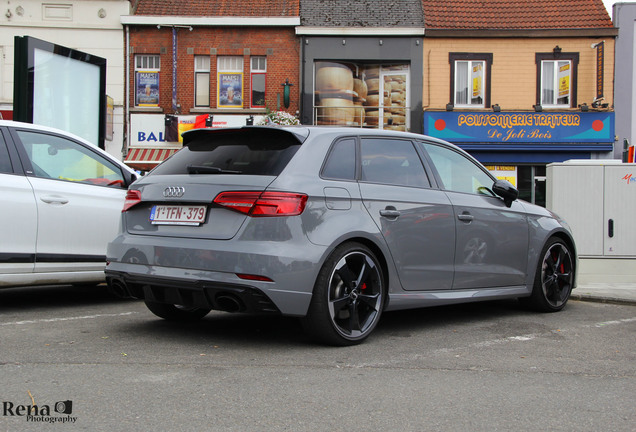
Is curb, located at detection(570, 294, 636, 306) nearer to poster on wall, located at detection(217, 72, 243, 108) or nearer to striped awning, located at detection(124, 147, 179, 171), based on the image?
poster on wall, located at detection(217, 72, 243, 108)

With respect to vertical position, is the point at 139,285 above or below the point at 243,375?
above

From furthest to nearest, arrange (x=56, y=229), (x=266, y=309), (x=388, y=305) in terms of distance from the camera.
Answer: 1. (x=56, y=229)
2. (x=388, y=305)
3. (x=266, y=309)

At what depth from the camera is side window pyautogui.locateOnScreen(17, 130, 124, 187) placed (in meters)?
6.43

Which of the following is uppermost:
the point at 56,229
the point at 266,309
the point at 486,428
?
the point at 56,229

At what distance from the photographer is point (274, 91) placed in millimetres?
23797

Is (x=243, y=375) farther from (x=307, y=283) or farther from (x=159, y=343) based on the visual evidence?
(x=159, y=343)

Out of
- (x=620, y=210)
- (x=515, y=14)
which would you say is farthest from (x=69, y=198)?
(x=515, y=14)

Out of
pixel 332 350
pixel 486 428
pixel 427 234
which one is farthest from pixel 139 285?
pixel 486 428

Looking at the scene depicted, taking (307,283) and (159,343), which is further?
(159,343)

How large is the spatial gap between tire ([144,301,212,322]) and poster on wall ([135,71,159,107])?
748 inches

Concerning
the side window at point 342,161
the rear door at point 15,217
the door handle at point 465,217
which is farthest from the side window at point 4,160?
the door handle at point 465,217

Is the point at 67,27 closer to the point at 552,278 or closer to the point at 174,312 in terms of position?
the point at 174,312

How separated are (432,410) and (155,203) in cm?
257

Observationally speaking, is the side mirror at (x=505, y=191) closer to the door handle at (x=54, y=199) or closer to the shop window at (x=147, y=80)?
the door handle at (x=54, y=199)
